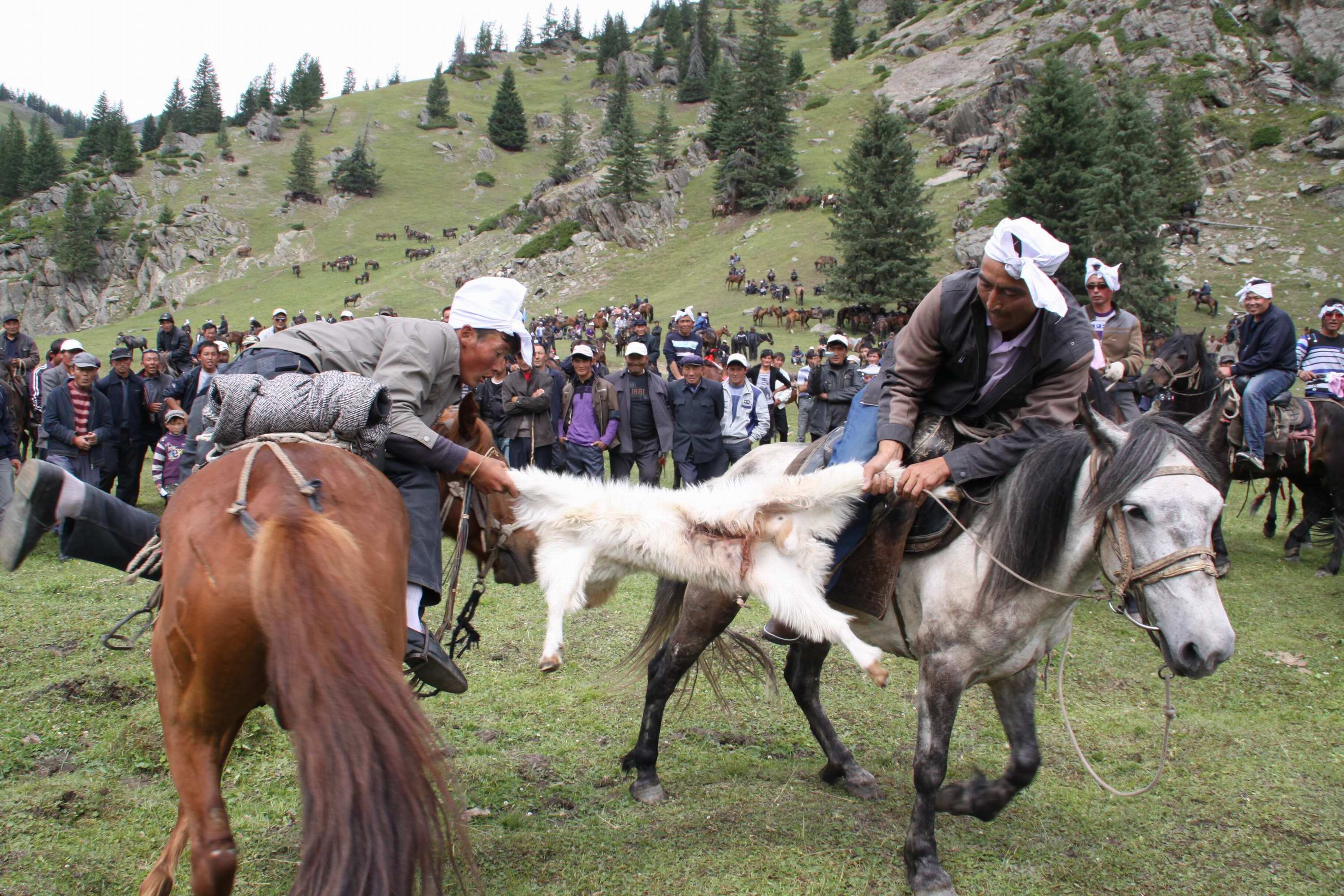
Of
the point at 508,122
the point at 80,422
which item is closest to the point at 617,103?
the point at 508,122

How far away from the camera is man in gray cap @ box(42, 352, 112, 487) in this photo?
8.96 meters

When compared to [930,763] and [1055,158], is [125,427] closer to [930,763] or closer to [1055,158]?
[930,763]

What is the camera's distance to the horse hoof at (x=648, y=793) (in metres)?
3.88

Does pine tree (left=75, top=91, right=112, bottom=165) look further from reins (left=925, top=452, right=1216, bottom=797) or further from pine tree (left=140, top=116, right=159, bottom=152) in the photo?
reins (left=925, top=452, right=1216, bottom=797)

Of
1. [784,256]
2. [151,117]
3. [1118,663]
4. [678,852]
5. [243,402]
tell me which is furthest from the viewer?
[151,117]

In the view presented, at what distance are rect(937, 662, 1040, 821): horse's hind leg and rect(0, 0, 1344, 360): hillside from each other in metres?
36.8

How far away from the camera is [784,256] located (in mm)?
48781

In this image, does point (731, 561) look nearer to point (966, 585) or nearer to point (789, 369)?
point (966, 585)

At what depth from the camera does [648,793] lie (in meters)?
3.91

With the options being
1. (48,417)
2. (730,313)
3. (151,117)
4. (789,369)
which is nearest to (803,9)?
(151,117)

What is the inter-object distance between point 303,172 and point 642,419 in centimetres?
7862

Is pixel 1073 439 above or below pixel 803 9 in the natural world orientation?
below

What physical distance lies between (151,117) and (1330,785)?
402 ft

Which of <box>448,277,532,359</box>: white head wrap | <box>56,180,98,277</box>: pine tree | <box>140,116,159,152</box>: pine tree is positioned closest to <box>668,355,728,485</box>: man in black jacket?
<box>448,277,532,359</box>: white head wrap
